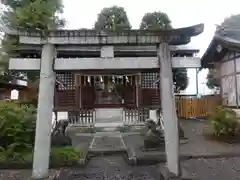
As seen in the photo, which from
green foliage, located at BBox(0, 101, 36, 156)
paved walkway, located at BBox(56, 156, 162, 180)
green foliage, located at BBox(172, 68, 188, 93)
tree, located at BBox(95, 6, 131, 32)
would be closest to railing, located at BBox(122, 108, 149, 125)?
paved walkway, located at BBox(56, 156, 162, 180)

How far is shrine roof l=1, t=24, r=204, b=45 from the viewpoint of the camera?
5578mm

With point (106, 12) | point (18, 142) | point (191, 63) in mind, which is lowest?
point (18, 142)

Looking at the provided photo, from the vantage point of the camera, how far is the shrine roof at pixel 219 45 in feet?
51.1

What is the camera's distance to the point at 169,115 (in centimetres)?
561

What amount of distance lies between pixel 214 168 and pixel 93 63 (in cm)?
438

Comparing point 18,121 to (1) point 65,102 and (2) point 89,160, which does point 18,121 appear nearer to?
(2) point 89,160

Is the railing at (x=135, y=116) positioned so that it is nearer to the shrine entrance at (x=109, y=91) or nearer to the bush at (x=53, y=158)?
the shrine entrance at (x=109, y=91)

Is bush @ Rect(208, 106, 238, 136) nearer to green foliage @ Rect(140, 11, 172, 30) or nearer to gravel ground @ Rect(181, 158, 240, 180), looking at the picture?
gravel ground @ Rect(181, 158, 240, 180)

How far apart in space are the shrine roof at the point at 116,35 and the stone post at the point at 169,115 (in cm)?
32

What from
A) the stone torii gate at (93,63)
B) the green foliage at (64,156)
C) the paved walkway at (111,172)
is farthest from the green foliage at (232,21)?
the stone torii gate at (93,63)

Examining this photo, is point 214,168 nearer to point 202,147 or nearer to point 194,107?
point 202,147

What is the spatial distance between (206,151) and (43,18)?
10.9m

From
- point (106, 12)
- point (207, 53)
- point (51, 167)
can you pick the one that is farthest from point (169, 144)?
point (106, 12)

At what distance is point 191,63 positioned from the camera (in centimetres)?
573
